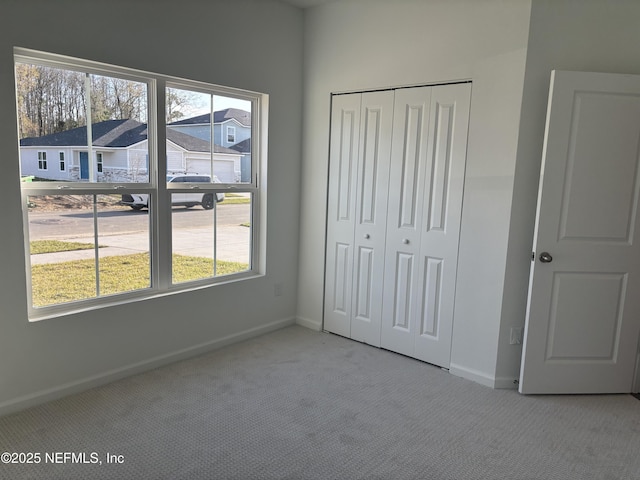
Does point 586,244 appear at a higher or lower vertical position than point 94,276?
→ higher

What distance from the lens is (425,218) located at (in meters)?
3.25

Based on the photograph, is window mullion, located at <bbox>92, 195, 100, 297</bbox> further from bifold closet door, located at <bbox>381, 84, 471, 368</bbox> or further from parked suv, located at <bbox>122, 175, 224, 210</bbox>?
bifold closet door, located at <bbox>381, 84, 471, 368</bbox>

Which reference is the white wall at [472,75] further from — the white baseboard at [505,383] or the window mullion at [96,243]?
the window mullion at [96,243]

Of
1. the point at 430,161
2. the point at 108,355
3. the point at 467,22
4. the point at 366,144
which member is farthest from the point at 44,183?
the point at 467,22

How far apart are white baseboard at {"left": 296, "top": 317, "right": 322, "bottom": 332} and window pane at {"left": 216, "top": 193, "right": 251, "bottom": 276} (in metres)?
0.73

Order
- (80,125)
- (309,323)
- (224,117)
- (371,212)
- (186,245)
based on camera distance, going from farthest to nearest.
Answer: (309,323)
(371,212)
(224,117)
(186,245)
(80,125)

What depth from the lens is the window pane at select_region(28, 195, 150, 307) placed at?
8.50ft

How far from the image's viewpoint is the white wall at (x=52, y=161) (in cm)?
238

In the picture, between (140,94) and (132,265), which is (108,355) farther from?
(140,94)

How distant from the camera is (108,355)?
9.36 ft

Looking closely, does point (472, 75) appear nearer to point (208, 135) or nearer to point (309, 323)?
point (208, 135)

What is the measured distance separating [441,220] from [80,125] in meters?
2.43

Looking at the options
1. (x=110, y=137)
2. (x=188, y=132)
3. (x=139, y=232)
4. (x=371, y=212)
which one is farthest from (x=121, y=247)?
(x=371, y=212)

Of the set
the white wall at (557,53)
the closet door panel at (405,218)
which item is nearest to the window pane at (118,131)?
the closet door panel at (405,218)
